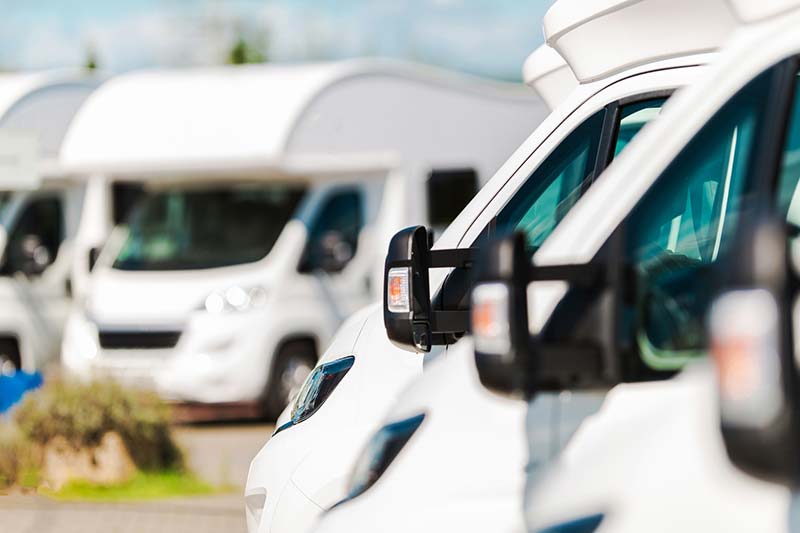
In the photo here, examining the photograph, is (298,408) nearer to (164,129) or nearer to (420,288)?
(420,288)

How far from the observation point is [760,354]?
2146 millimetres

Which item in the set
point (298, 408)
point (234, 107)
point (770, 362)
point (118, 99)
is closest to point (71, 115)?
point (118, 99)

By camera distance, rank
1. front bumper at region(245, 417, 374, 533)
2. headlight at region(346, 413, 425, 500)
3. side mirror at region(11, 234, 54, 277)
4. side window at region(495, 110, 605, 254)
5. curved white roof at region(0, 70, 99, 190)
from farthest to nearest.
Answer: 1. curved white roof at region(0, 70, 99, 190)
2. side mirror at region(11, 234, 54, 277)
3. side window at region(495, 110, 605, 254)
4. front bumper at region(245, 417, 374, 533)
5. headlight at region(346, 413, 425, 500)

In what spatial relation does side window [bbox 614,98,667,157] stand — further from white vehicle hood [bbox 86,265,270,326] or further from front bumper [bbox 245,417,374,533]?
white vehicle hood [bbox 86,265,270,326]

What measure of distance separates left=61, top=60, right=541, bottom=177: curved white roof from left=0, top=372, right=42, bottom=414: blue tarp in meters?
3.49

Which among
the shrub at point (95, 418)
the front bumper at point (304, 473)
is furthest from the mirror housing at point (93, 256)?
the front bumper at point (304, 473)

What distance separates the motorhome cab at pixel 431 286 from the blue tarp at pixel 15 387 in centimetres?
639

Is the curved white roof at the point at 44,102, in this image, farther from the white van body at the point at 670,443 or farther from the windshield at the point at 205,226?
the white van body at the point at 670,443

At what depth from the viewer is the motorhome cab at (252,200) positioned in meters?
13.0

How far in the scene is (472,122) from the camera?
14.8 metres

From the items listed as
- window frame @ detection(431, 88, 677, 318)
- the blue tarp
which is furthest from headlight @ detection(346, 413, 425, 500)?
the blue tarp

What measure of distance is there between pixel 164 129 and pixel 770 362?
40.6 feet

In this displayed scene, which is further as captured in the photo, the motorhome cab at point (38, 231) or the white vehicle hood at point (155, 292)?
the motorhome cab at point (38, 231)

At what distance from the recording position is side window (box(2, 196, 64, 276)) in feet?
48.6
